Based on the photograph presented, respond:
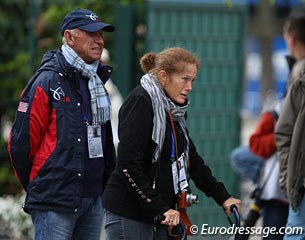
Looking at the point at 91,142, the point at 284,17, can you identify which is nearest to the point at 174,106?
the point at 91,142

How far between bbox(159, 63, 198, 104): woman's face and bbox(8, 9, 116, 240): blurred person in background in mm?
502

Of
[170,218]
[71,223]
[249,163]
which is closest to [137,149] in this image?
[170,218]

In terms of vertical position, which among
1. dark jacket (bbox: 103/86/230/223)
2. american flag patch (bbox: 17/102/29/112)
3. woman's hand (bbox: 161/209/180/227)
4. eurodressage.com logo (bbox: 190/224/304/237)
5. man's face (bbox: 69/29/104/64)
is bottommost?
eurodressage.com logo (bbox: 190/224/304/237)

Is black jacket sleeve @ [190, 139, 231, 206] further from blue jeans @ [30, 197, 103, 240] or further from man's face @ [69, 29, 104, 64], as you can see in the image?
man's face @ [69, 29, 104, 64]

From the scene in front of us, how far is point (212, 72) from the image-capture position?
9.11 metres

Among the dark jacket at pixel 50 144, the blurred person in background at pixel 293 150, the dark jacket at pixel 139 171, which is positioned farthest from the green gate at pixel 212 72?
the dark jacket at pixel 139 171

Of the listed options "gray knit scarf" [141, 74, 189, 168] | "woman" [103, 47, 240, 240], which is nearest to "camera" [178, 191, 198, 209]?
"woman" [103, 47, 240, 240]

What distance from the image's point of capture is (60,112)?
5.01 m

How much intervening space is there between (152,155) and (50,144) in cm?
60

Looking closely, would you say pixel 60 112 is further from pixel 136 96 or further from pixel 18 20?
pixel 18 20

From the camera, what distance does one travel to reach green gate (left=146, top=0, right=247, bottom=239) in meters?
8.94

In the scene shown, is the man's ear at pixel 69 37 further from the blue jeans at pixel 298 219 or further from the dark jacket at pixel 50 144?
the blue jeans at pixel 298 219

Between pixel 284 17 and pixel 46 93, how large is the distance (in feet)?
86.1

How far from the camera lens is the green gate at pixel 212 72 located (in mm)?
8938
